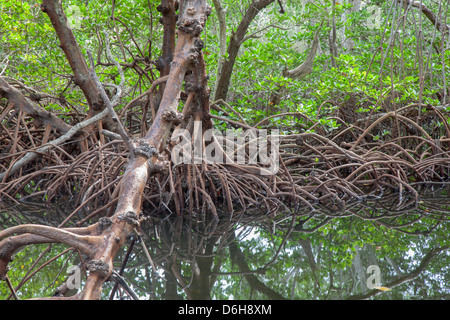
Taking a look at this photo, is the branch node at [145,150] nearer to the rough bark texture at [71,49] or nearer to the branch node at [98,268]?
the branch node at [98,268]

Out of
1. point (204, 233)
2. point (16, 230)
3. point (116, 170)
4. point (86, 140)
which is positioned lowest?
point (16, 230)

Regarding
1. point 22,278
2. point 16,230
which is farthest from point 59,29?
point 16,230

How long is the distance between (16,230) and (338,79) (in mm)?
3716

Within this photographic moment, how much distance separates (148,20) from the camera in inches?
174

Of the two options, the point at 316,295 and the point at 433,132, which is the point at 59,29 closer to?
the point at 316,295

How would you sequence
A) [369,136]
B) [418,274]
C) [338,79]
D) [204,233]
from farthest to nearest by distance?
[369,136]
[338,79]
[204,233]
[418,274]

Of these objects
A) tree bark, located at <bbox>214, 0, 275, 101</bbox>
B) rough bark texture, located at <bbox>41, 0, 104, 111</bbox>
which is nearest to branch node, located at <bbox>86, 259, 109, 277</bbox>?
rough bark texture, located at <bbox>41, 0, 104, 111</bbox>

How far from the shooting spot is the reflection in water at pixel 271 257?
1630 mm

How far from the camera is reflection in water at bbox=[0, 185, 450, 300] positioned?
1.63 meters

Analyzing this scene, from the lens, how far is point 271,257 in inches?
84.5

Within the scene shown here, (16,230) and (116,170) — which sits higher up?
(116,170)

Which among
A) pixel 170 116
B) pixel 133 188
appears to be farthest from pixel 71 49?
pixel 133 188

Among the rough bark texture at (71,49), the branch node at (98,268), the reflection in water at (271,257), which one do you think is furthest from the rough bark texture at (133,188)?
the rough bark texture at (71,49)

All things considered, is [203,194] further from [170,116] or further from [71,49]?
[71,49]
